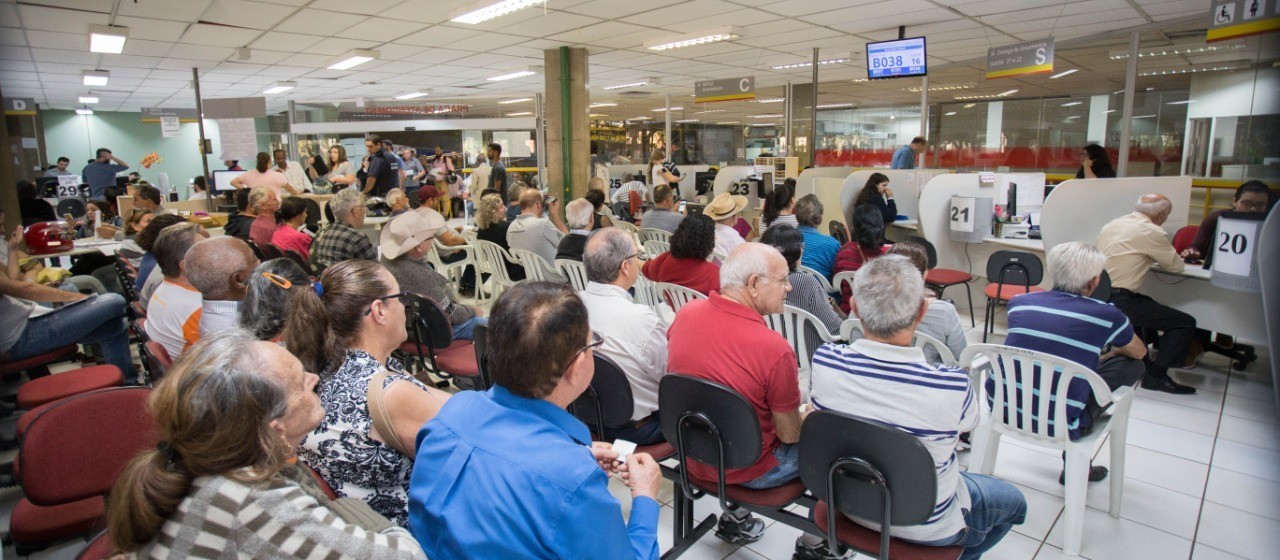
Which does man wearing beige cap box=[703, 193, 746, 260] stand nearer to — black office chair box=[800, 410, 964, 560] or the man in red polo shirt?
the man in red polo shirt

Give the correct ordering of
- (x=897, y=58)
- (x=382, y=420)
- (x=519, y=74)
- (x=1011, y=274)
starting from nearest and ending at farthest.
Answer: (x=382, y=420) → (x=1011, y=274) → (x=897, y=58) → (x=519, y=74)

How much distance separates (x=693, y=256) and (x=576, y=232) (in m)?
1.91

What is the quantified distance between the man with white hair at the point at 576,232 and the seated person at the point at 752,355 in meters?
2.70

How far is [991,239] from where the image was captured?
5.82 meters

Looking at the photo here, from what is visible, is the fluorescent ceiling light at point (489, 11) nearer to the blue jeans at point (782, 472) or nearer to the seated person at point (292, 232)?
the seated person at point (292, 232)

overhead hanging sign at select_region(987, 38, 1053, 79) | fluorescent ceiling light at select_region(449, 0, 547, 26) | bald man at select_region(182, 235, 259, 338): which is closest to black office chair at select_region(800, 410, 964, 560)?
bald man at select_region(182, 235, 259, 338)

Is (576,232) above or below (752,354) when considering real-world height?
above

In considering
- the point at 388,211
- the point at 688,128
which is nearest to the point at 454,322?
the point at 388,211

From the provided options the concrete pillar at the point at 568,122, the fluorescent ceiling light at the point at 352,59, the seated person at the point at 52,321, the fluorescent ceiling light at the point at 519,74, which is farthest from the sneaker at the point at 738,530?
the fluorescent ceiling light at the point at 519,74

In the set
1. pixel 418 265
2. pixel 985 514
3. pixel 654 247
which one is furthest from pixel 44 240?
pixel 985 514

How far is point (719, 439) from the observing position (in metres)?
1.92

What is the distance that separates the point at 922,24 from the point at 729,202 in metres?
3.85

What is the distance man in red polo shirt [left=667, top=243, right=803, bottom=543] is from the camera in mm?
1941

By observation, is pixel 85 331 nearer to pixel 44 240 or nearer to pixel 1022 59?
pixel 44 240
